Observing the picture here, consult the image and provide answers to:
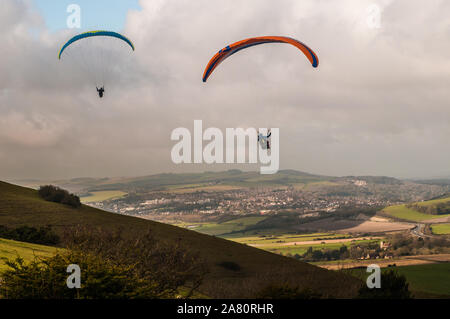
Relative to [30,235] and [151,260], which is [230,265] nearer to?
[30,235]

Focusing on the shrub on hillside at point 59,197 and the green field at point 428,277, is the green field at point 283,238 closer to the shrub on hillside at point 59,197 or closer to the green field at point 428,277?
the green field at point 428,277

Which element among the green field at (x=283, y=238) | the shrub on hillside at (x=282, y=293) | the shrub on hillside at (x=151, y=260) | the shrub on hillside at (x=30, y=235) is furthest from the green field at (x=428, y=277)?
the green field at (x=283, y=238)

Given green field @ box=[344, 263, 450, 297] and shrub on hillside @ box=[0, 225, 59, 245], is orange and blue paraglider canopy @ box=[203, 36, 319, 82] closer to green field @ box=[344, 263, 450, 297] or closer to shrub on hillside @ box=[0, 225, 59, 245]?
shrub on hillside @ box=[0, 225, 59, 245]

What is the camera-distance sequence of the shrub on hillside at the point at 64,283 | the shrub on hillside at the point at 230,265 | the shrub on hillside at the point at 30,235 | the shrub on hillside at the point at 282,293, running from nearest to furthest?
the shrub on hillside at the point at 64,283
the shrub on hillside at the point at 282,293
the shrub on hillside at the point at 30,235
the shrub on hillside at the point at 230,265

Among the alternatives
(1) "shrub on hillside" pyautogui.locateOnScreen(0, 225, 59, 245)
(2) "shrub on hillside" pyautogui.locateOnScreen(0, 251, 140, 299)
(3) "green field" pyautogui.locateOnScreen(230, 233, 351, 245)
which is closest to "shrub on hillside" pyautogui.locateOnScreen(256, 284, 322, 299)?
(2) "shrub on hillside" pyautogui.locateOnScreen(0, 251, 140, 299)

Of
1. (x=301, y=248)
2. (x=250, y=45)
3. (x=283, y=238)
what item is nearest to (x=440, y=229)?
(x=283, y=238)

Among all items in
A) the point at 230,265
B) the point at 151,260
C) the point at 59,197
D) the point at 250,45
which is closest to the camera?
the point at 151,260
